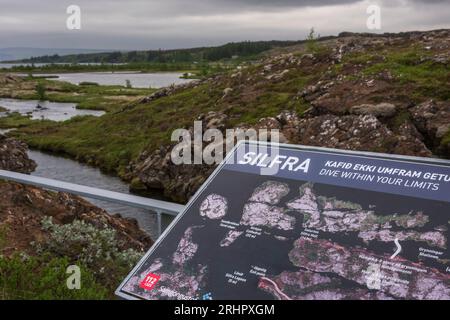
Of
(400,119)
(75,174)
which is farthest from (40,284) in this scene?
(75,174)

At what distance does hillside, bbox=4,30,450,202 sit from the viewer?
24141mm

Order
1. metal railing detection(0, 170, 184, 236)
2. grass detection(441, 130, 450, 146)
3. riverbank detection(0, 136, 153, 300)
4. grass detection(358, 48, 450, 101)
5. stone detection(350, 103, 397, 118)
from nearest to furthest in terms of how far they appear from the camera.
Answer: riverbank detection(0, 136, 153, 300), metal railing detection(0, 170, 184, 236), grass detection(441, 130, 450, 146), stone detection(350, 103, 397, 118), grass detection(358, 48, 450, 101)

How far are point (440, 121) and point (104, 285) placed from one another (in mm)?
19898

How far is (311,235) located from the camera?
550 cm

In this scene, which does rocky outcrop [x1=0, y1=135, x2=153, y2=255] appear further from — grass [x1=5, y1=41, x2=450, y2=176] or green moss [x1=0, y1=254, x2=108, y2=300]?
grass [x1=5, y1=41, x2=450, y2=176]

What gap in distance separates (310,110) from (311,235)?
23.1 meters

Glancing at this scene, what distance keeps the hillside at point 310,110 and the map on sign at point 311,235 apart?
56.8 ft

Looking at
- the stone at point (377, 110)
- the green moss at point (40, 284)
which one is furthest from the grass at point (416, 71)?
the green moss at point (40, 284)

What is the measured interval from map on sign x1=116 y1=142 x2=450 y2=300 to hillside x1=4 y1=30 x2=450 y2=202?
17301mm

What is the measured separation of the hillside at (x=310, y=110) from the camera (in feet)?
A: 79.2

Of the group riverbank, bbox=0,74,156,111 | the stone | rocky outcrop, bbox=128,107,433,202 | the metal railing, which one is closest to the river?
rocky outcrop, bbox=128,107,433,202

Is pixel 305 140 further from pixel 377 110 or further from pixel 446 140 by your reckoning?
pixel 446 140
